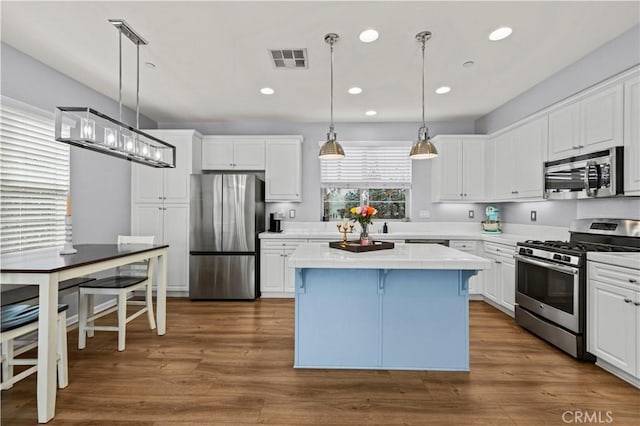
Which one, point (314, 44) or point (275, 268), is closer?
point (314, 44)

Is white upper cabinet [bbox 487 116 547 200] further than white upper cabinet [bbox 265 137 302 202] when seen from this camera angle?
No

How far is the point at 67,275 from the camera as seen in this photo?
2186 millimetres

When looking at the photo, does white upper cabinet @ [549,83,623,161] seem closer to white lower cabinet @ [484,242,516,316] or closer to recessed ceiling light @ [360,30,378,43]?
white lower cabinet @ [484,242,516,316]

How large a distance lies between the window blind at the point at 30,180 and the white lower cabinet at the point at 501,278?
491 centimetres

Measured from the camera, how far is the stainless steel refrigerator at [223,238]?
472cm

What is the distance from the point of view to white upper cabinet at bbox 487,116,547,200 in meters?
3.74

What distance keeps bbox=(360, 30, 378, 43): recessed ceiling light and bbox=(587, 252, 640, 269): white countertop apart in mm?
2457

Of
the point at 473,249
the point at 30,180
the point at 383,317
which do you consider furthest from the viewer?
the point at 473,249

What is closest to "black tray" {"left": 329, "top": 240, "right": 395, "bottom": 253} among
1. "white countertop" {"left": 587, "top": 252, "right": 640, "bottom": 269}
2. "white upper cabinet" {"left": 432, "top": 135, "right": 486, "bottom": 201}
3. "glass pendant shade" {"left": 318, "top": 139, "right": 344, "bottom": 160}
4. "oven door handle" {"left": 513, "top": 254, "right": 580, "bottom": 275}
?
"glass pendant shade" {"left": 318, "top": 139, "right": 344, "bottom": 160}

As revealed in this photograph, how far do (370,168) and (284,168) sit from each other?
138 centimetres

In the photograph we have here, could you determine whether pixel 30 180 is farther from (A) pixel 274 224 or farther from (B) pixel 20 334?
(A) pixel 274 224

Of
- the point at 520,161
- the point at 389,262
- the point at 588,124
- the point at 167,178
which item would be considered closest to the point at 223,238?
the point at 167,178

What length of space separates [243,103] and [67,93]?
75.7 inches

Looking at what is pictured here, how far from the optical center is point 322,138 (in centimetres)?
546
